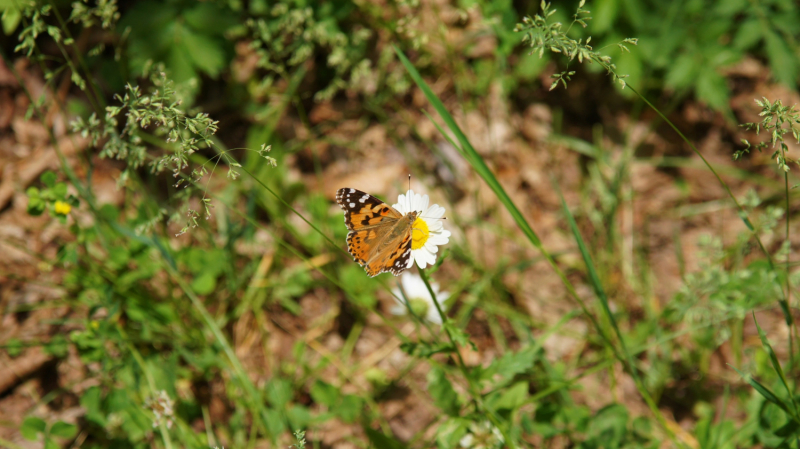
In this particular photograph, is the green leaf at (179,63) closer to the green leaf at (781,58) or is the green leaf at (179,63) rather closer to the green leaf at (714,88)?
the green leaf at (714,88)

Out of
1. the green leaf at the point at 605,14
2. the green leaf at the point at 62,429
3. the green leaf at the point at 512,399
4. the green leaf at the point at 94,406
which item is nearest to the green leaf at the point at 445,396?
the green leaf at the point at 512,399

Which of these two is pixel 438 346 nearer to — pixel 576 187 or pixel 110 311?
pixel 110 311

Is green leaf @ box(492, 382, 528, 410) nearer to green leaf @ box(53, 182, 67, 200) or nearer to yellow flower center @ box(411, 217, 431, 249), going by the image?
yellow flower center @ box(411, 217, 431, 249)

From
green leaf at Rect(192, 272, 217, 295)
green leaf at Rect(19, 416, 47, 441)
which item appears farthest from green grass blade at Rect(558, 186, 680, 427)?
green leaf at Rect(19, 416, 47, 441)

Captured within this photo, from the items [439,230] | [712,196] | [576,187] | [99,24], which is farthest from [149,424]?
[712,196]

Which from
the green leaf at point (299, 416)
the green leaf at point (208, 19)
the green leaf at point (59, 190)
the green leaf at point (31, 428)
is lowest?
the green leaf at point (299, 416)

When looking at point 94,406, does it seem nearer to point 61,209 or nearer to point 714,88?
point 61,209

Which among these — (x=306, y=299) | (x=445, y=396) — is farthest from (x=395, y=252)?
(x=306, y=299)
